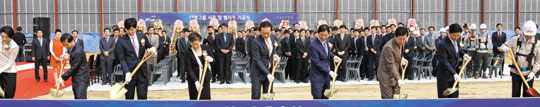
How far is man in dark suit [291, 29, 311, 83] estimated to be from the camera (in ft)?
41.8

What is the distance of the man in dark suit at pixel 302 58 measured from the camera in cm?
1273

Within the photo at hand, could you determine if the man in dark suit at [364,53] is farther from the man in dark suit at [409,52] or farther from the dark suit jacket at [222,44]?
the dark suit jacket at [222,44]

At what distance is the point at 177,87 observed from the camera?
11852mm

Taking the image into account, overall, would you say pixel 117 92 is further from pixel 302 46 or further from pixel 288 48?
pixel 288 48

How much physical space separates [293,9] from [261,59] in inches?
821

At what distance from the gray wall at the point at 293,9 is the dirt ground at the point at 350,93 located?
634 inches

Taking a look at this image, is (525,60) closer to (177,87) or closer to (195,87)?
(195,87)

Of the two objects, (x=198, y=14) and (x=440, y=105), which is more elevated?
(x=198, y=14)

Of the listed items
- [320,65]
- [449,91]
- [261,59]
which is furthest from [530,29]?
[261,59]

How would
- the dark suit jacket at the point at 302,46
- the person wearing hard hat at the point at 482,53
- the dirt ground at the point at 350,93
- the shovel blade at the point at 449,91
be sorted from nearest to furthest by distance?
the shovel blade at the point at 449,91 → the dirt ground at the point at 350,93 → the dark suit jacket at the point at 302,46 → the person wearing hard hat at the point at 482,53

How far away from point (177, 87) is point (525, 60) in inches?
280

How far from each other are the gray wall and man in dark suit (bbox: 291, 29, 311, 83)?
1483cm

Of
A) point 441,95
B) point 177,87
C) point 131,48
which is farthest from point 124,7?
point 441,95

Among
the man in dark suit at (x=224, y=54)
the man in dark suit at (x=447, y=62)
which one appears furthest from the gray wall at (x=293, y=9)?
the man in dark suit at (x=447, y=62)
